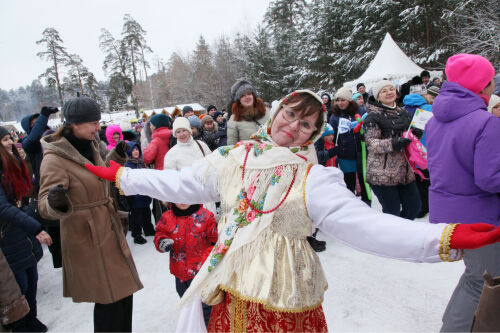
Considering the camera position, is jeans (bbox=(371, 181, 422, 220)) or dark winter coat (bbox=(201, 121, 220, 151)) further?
dark winter coat (bbox=(201, 121, 220, 151))

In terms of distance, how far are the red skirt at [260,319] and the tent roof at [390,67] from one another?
1337cm

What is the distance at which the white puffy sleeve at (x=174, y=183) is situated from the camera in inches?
60.2

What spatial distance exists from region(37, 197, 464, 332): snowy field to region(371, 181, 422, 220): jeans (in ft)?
Answer: 2.21

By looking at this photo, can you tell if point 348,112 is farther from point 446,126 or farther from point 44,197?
point 44,197

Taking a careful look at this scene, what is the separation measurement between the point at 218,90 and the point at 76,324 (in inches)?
1348

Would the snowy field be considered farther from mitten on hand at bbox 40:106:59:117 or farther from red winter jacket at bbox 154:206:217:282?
mitten on hand at bbox 40:106:59:117

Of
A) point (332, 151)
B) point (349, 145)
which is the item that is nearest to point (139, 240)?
point (332, 151)

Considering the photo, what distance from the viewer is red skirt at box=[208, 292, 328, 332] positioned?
1343 millimetres

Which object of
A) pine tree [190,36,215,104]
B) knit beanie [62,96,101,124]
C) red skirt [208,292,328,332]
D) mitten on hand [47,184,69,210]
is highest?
pine tree [190,36,215,104]

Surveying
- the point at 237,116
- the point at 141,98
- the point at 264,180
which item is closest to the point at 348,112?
the point at 237,116

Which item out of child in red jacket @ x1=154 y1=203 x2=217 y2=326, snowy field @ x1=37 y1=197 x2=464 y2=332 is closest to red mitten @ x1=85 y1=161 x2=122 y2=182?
child in red jacket @ x1=154 y1=203 x2=217 y2=326

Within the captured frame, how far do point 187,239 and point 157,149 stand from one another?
2.55 metres

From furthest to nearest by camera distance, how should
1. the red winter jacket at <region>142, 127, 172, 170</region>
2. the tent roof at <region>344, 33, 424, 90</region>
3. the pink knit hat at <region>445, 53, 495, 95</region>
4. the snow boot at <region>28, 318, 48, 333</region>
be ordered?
the tent roof at <region>344, 33, 424, 90</region> → the red winter jacket at <region>142, 127, 172, 170</region> → the snow boot at <region>28, 318, 48, 333</region> → the pink knit hat at <region>445, 53, 495, 95</region>

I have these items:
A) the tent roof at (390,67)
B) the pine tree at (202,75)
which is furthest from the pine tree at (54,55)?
the tent roof at (390,67)
